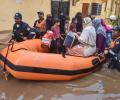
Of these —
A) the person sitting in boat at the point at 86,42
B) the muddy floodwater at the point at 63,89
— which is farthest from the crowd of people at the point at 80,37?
the muddy floodwater at the point at 63,89

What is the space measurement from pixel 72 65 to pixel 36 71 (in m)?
0.79

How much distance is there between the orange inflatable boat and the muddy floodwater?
→ 155 mm

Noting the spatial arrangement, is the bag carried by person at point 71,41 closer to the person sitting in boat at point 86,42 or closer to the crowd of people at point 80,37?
the crowd of people at point 80,37

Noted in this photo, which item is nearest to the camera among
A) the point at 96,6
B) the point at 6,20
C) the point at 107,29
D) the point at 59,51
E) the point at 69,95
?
the point at 69,95

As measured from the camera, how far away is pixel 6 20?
12414mm

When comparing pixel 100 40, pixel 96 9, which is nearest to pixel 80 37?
pixel 100 40

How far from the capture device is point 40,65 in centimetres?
664

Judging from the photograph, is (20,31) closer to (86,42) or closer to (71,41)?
(71,41)

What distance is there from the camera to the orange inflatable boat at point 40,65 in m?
6.60

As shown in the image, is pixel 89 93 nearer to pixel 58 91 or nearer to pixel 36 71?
pixel 58 91

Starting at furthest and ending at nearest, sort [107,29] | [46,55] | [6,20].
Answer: [6,20], [107,29], [46,55]

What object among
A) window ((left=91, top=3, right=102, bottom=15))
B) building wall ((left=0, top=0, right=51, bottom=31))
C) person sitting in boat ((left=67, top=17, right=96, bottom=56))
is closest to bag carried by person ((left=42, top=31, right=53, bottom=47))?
person sitting in boat ((left=67, top=17, right=96, bottom=56))

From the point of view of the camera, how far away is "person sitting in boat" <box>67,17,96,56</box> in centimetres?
738

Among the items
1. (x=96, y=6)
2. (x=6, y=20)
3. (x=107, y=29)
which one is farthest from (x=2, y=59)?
(x=96, y=6)
